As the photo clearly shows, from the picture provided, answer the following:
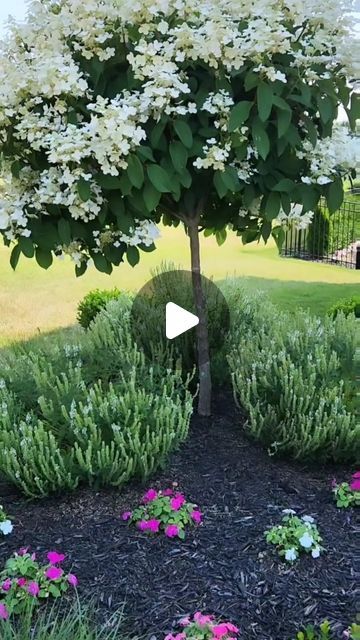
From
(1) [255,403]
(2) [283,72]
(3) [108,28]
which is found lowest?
(1) [255,403]

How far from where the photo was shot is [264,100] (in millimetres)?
2252

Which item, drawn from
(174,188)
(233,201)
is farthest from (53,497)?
(233,201)

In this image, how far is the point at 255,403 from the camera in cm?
305

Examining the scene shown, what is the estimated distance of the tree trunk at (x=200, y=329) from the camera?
3184 mm

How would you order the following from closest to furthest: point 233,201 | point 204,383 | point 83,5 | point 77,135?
point 77,135 < point 83,5 < point 233,201 < point 204,383

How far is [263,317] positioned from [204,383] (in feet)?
2.65

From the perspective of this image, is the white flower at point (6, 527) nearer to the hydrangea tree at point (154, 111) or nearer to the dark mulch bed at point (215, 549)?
the dark mulch bed at point (215, 549)

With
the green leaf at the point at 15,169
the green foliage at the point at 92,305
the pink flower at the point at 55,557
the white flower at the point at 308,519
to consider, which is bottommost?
the pink flower at the point at 55,557

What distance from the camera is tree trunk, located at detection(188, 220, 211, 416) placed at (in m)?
3.18

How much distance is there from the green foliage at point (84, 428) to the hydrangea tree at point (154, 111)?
1.84 feet

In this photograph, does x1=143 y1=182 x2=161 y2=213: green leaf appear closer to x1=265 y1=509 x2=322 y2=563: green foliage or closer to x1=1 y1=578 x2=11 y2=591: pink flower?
x1=265 y1=509 x2=322 y2=563: green foliage

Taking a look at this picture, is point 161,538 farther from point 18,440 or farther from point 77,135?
point 77,135

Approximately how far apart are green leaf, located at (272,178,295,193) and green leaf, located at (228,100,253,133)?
12.8 inches

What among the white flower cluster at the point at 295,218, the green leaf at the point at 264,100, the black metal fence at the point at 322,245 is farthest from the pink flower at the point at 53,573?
the black metal fence at the point at 322,245
